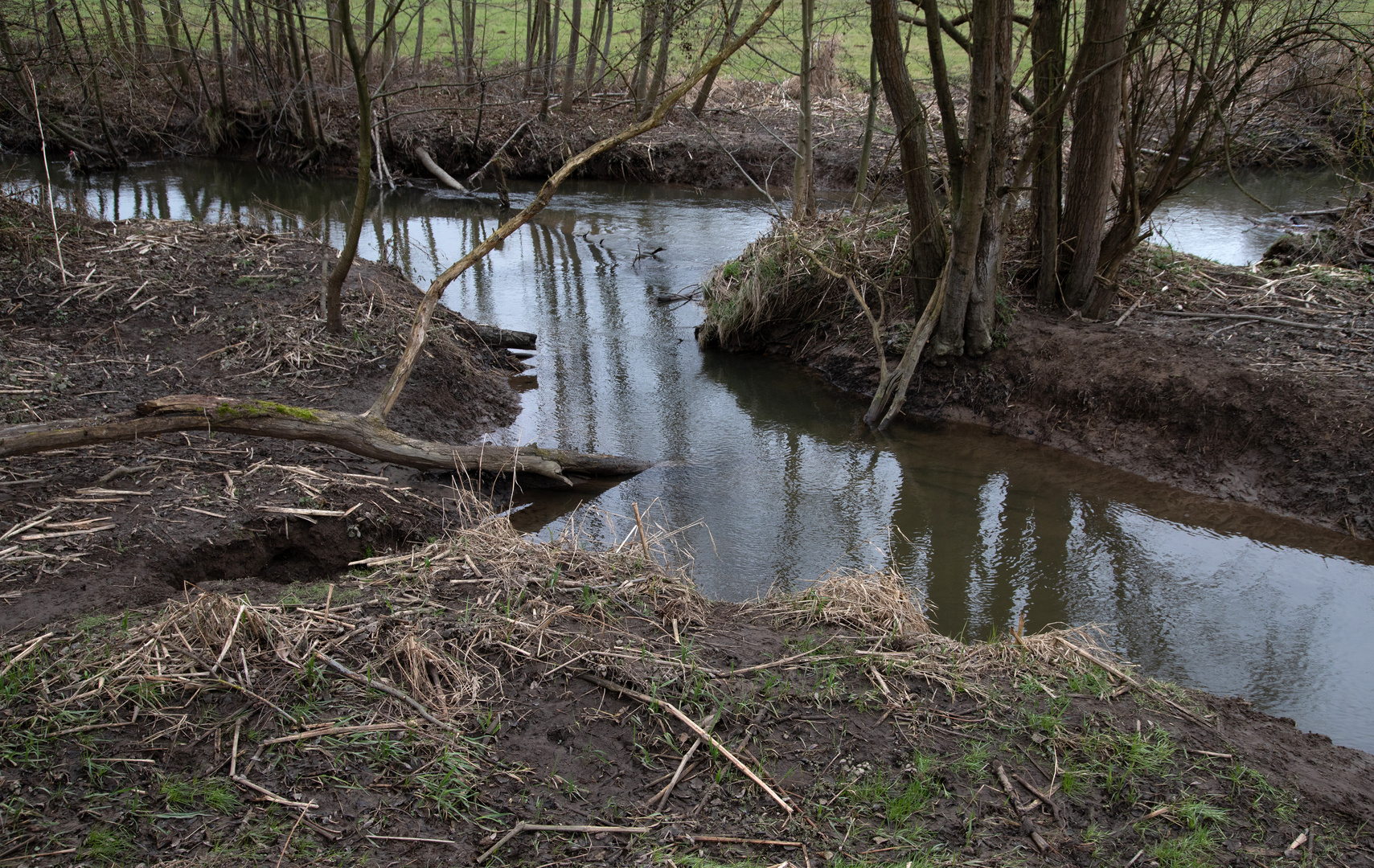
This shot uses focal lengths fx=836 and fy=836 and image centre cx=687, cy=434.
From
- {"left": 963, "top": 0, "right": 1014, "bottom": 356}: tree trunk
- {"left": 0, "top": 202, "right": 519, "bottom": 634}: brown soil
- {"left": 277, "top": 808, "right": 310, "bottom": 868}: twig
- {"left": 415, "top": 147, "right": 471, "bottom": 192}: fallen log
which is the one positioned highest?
{"left": 415, "top": 147, "right": 471, "bottom": 192}: fallen log

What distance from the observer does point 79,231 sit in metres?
7.86

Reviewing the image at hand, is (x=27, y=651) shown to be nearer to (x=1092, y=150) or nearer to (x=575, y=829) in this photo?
(x=575, y=829)

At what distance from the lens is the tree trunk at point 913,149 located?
6.84 m

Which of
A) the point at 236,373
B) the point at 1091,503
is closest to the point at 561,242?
the point at 236,373

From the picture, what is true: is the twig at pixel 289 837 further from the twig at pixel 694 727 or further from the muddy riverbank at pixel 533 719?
the twig at pixel 694 727

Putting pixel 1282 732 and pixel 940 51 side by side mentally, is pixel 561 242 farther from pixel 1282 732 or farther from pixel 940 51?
pixel 1282 732

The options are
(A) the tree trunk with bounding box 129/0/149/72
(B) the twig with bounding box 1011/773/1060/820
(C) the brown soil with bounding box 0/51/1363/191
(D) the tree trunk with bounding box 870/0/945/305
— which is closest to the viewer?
(B) the twig with bounding box 1011/773/1060/820

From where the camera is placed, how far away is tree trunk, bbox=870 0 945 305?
6.84 m

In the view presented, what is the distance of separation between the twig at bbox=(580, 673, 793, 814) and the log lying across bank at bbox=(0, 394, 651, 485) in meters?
2.58

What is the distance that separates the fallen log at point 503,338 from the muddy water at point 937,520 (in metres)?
0.22

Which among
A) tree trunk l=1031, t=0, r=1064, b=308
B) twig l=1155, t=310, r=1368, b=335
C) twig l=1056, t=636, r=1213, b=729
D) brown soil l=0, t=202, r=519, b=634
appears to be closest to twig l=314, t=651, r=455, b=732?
brown soil l=0, t=202, r=519, b=634

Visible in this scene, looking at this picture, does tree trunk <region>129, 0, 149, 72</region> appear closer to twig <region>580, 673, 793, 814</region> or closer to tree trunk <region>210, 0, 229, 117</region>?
tree trunk <region>210, 0, 229, 117</region>

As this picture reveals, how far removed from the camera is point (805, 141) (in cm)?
1065

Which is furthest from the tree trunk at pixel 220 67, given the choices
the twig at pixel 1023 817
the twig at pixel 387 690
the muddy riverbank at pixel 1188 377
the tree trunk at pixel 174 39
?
the twig at pixel 1023 817
